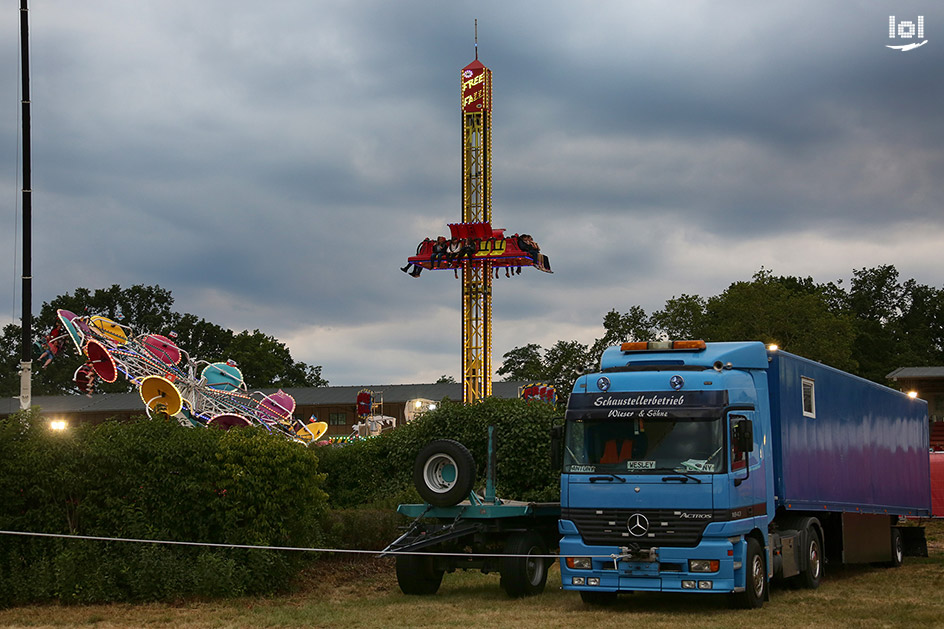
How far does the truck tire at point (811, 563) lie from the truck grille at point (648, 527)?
3778mm

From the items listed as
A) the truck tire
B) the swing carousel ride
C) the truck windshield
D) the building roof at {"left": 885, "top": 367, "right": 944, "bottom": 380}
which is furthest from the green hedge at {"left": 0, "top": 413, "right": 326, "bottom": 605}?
the building roof at {"left": 885, "top": 367, "right": 944, "bottom": 380}

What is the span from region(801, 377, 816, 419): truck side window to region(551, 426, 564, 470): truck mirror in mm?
4217

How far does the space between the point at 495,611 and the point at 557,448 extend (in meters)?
2.38

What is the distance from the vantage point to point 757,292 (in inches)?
3004

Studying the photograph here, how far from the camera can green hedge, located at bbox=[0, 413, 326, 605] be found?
15.2 meters

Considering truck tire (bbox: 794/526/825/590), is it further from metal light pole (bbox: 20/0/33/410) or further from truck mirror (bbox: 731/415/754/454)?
metal light pole (bbox: 20/0/33/410)

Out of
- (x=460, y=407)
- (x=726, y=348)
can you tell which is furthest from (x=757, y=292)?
(x=726, y=348)

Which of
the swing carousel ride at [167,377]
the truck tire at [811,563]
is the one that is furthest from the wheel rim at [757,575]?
the swing carousel ride at [167,377]

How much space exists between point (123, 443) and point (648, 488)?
25.1 ft

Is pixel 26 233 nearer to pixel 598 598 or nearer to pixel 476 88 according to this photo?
pixel 598 598

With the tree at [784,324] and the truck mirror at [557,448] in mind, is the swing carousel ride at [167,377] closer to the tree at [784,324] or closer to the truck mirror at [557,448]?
the truck mirror at [557,448]

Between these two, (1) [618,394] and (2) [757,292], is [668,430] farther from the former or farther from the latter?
(2) [757,292]

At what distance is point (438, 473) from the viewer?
54.2 feet

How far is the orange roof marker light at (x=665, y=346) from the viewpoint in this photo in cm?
1532
